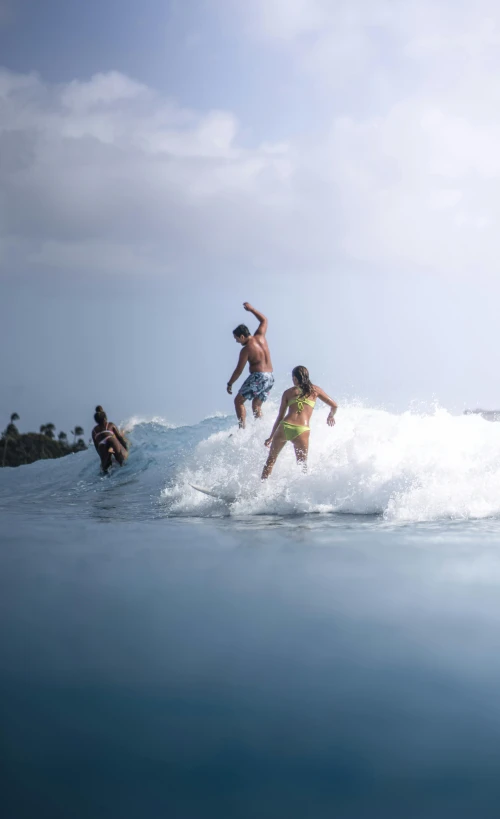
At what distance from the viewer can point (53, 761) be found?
2.39m

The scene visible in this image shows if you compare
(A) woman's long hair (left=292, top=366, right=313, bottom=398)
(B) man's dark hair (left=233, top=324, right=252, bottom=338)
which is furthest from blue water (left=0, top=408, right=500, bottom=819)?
(B) man's dark hair (left=233, top=324, right=252, bottom=338)

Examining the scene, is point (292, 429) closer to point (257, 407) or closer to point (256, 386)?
point (256, 386)

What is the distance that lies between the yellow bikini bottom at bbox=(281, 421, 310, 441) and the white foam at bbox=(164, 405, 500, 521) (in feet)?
1.89

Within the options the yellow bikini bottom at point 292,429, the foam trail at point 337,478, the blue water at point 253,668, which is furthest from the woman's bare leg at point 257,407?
the blue water at point 253,668

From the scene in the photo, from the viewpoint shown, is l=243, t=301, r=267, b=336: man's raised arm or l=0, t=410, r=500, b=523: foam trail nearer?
l=0, t=410, r=500, b=523: foam trail

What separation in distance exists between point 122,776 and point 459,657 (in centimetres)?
173

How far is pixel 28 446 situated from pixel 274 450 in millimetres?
34936

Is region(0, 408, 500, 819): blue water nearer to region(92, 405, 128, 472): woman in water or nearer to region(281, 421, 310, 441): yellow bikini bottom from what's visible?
region(281, 421, 310, 441): yellow bikini bottom

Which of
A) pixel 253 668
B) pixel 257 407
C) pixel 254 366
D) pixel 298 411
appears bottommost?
pixel 253 668

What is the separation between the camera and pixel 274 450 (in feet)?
29.9

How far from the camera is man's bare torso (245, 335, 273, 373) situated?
37.5 feet

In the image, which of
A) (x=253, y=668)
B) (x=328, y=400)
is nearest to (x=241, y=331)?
(x=328, y=400)

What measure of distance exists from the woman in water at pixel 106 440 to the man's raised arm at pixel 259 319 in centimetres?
420

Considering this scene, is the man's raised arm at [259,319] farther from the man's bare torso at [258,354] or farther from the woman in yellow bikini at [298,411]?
the woman in yellow bikini at [298,411]
